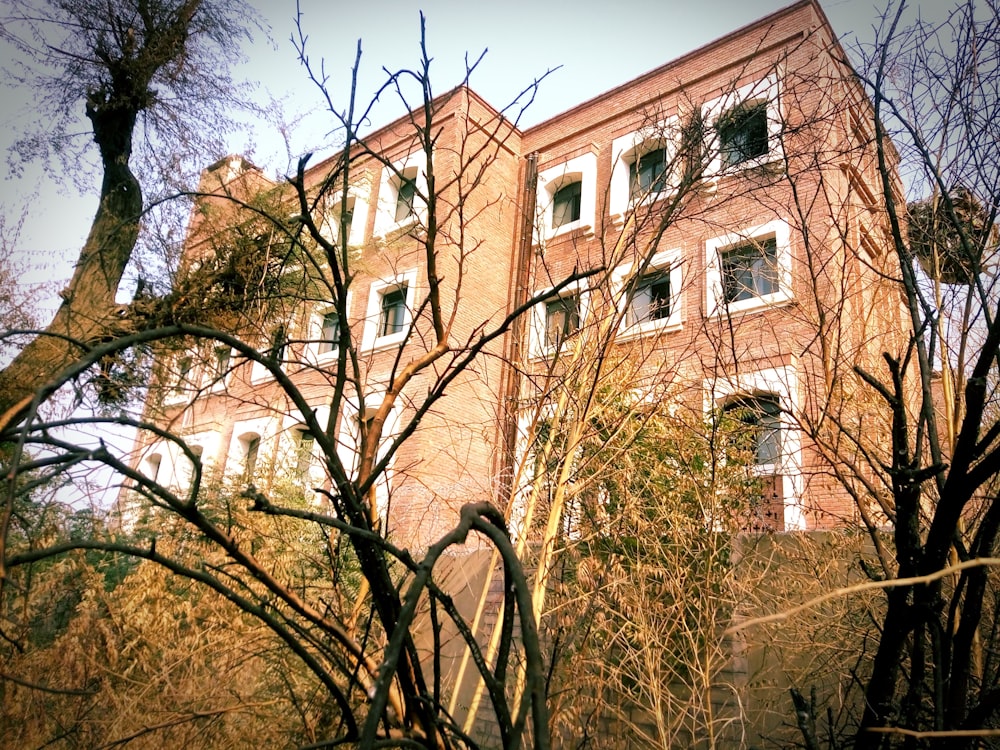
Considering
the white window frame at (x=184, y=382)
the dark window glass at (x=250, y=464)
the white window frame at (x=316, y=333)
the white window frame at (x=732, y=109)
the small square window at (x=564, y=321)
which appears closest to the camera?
the white window frame at (x=184, y=382)

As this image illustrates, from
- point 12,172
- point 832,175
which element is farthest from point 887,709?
point 832,175

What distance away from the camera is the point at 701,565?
187 inches

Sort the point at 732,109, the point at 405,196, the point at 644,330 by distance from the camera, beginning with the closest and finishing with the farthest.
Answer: the point at 732,109 → the point at 405,196 → the point at 644,330

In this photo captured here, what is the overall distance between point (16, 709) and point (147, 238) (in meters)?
3.62

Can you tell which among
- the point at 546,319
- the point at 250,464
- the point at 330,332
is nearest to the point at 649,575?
the point at 546,319

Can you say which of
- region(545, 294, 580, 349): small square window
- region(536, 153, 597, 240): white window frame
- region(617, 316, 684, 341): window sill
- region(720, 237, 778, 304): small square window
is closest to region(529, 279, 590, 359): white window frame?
region(545, 294, 580, 349): small square window

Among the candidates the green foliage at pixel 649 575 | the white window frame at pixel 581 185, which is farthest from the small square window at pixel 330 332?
Answer: the white window frame at pixel 581 185

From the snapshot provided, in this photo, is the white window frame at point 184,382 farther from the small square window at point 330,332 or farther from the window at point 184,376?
the small square window at point 330,332

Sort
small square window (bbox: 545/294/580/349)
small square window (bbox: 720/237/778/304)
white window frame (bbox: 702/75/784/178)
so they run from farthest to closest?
1. small square window (bbox: 720/237/778/304)
2. small square window (bbox: 545/294/580/349)
3. white window frame (bbox: 702/75/784/178)

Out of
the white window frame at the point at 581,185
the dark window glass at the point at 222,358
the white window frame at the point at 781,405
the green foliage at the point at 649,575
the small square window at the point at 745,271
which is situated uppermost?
the white window frame at the point at 581,185

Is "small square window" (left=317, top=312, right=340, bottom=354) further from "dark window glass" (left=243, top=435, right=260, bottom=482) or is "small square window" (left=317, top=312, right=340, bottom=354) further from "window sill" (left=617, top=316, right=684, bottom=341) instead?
"window sill" (left=617, top=316, right=684, bottom=341)

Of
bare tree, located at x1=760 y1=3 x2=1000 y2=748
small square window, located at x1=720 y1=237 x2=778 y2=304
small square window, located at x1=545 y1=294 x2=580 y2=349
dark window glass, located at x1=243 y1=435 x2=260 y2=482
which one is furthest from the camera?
dark window glass, located at x1=243 y1=435 x2=260 y2=482

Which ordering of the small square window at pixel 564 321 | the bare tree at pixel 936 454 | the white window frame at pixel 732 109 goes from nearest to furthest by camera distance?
the bare tree at pixel 936 454 → the white window frame at pixel 732 109 → the small square window at pixel 564 321

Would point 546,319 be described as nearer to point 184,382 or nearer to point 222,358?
point 184,382
